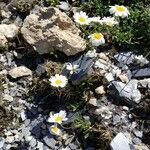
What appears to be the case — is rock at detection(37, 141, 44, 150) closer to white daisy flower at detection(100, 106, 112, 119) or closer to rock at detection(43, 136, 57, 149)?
rock at detection(43, 136, 57, 149)

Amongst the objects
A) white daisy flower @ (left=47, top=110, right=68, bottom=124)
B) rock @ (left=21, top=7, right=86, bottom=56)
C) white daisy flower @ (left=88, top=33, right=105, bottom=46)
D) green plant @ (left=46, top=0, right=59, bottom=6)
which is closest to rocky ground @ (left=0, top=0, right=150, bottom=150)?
rock @ (left=21, top=7, right=86, bottom=56)

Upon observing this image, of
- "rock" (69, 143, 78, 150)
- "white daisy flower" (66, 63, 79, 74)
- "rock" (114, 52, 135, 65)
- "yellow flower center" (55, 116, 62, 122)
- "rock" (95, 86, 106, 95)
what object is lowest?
"rock" (69, 143, 78, 150)

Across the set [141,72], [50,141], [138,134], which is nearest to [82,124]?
[50,141]

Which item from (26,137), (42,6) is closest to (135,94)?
(26,137)

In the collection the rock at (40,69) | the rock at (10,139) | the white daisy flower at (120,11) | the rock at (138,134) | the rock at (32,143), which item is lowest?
the rock at (10,139)

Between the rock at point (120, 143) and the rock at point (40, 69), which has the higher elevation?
the rock at point (40, 69)

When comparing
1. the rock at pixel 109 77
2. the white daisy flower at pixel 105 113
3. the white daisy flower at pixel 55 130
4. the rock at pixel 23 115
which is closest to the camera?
the white daisy flower at pixel 55 130

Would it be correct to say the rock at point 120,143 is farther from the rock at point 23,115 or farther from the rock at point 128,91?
the rock at point 23,115

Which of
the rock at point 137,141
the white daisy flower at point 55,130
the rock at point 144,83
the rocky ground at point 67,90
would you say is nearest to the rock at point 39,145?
the rocky ground at point 67,90
